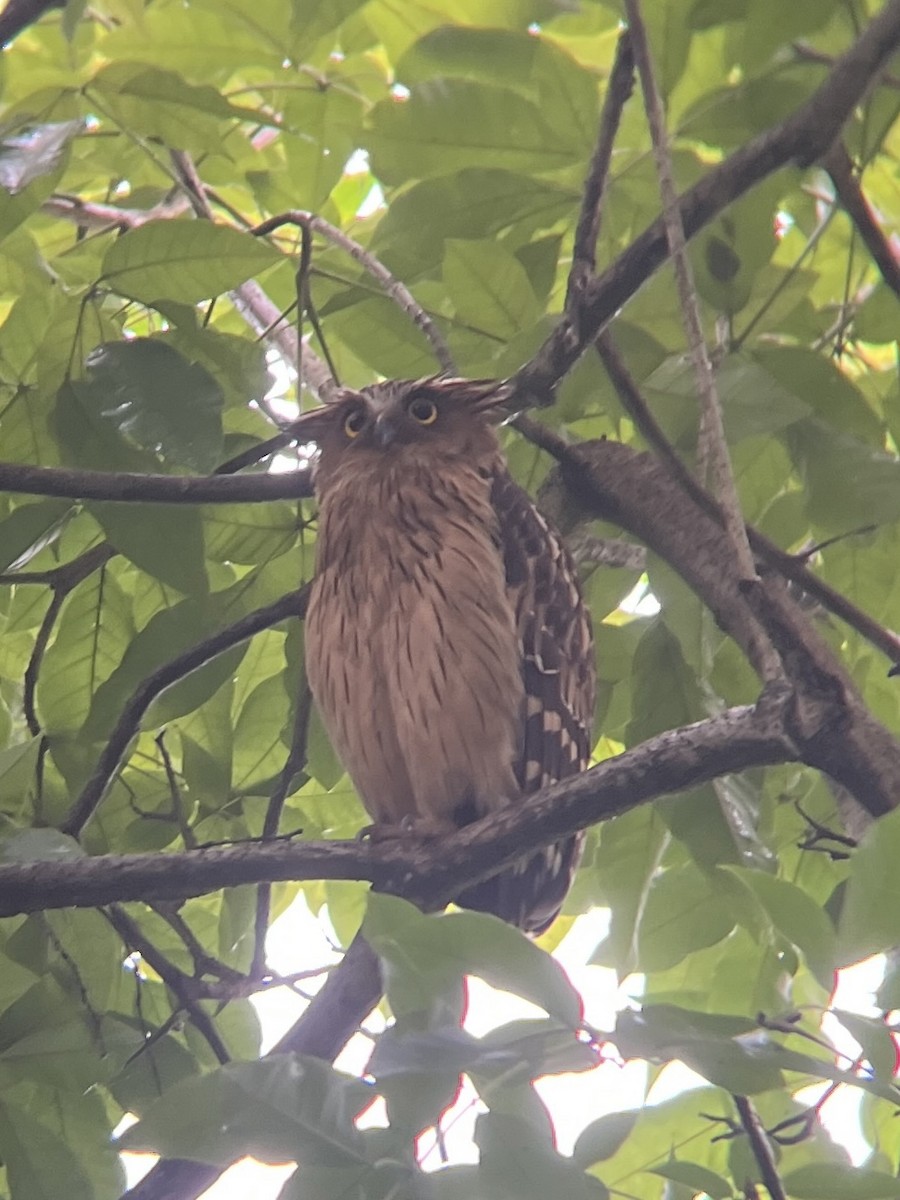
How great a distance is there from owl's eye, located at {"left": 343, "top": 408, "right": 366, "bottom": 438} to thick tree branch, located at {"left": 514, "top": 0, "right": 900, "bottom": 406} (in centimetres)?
108

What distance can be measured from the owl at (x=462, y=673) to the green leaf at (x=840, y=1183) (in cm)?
139

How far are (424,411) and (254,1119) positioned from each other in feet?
7.13

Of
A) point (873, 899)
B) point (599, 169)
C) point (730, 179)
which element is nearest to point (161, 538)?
point (599, 169)

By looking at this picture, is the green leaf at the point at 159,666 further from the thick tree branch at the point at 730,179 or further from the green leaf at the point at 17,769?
the thick tree branch at the point at 730,179

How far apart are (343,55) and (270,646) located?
1.18 meters

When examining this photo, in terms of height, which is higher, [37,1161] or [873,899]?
[37,1161]

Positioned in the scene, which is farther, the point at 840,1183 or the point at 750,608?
the point at 750,608

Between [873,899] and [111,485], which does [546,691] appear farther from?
[873,899]

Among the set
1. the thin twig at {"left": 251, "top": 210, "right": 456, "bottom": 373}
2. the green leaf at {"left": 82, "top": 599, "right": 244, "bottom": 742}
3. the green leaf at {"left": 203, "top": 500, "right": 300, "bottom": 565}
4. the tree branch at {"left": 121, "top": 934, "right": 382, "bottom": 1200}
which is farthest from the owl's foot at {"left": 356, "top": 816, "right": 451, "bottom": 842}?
the thin twig at {"left": 251, "top": 210, "right": 456, "bottom": 373}

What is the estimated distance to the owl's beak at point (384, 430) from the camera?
10.2 ft

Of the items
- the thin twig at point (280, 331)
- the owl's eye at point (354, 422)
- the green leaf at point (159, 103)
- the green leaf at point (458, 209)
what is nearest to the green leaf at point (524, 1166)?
the green leaf at point (458, 209)

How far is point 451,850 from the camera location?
2.07m

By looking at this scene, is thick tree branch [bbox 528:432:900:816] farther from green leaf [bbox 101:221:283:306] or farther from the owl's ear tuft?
the owl's ear tuft

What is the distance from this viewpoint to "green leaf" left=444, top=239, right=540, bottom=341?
7.27ft
